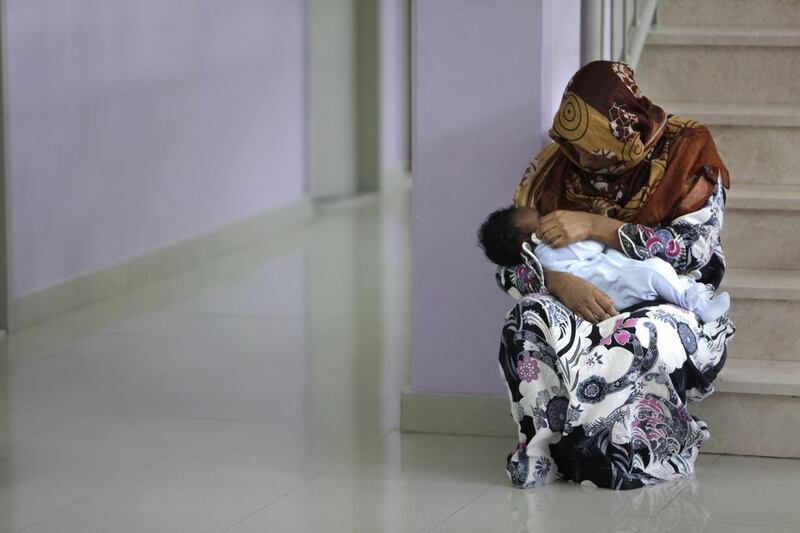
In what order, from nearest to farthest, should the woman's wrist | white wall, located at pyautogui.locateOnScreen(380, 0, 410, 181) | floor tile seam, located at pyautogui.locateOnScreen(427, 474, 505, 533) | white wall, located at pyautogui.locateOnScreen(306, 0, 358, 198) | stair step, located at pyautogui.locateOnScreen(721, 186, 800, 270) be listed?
floor tile seam, located at pyautogui.locateOnScreen(427, 474, 505, 533) → the woman's wrist → stair step, located at pyautogui.locateOnScreen(721, 186, 800, 270) → white wall, located at pyautogui.locateOnScreen(306, 0, 358, 198) → white wall, located at pyautogui.locateOnScreen(380, 0, 410, 181)

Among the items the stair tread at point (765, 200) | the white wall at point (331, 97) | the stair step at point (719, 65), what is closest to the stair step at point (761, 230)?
the stair tread at point (765, 200)

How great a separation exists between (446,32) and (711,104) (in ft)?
3.67

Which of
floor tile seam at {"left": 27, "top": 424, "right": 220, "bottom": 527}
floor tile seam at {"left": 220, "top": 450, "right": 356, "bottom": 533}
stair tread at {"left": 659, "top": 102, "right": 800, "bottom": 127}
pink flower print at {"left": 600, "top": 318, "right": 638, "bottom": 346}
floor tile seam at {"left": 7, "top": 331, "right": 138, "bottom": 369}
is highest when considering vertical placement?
stair tread at {"left": 659, "top": 102, "right": 800, "bottom": 127}

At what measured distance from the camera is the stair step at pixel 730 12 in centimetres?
520

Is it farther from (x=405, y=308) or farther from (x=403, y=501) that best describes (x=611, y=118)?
Answer: (x=405, y=308)

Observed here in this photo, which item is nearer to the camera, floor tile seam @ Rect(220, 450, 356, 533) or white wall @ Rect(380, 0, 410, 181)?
floor tile seam @ Rect(220, 450, 356, 533)

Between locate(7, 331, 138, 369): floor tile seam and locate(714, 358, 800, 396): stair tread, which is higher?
locate(714, 358, 800, 396): stair tread

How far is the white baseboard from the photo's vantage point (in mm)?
6055

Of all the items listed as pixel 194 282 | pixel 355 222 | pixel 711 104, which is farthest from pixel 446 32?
pixel 355 222

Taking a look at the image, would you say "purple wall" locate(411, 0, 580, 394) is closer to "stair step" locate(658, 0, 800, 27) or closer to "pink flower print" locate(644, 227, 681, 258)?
"pink flower print" locate(644, 227, 681, 258)

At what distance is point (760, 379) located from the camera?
3855 mm

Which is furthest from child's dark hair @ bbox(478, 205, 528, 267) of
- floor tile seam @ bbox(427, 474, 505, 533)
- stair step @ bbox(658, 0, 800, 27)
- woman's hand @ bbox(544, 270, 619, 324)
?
stair step @ bbox(658, 0, 800, 27)

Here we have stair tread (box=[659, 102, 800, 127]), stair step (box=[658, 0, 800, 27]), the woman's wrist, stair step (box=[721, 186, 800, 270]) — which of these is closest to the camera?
the woman's wrist

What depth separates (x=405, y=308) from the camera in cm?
632
